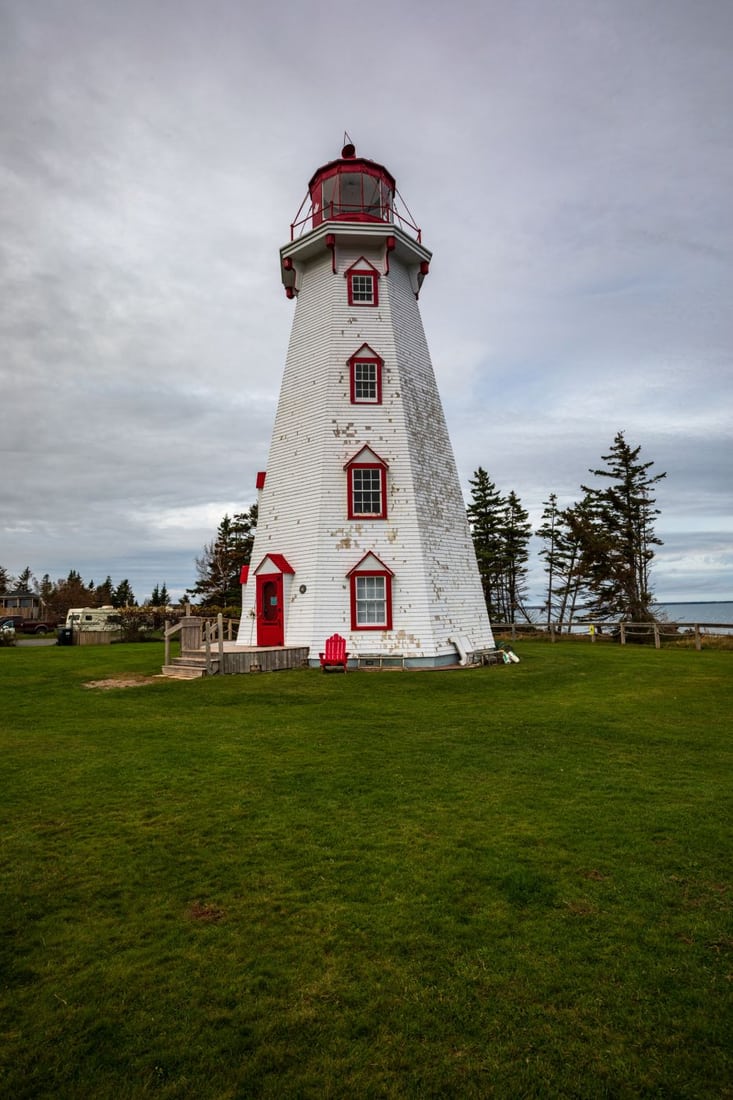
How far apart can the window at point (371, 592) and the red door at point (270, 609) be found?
9.09 ft

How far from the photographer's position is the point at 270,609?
21.2m

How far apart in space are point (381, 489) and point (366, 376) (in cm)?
426

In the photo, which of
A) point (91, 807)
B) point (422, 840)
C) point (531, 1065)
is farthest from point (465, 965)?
point (91, 807)

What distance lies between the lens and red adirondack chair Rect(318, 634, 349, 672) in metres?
18.6

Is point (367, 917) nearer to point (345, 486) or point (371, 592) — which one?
point (371, 592)

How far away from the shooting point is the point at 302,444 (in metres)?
Answer: 21.4

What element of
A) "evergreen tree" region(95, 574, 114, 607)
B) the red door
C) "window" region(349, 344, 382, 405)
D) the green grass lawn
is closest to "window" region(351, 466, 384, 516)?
"window" region(349, 344, 382, 405)

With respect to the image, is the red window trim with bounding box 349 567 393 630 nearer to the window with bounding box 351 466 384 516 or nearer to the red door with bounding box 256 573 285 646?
the window with bounding box 351 466 384 516

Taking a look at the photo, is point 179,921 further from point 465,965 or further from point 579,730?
point 579,730

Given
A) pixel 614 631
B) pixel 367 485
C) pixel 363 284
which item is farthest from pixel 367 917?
pixel 614 631

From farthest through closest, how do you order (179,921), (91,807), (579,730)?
1. (579,730)
2. (91,807)
3. (179,921)

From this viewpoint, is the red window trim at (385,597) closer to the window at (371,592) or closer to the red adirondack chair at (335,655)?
the window at (371,592)

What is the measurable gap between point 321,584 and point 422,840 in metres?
13.9

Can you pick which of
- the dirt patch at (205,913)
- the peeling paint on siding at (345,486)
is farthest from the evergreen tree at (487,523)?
the dirt patch at (205,913)
